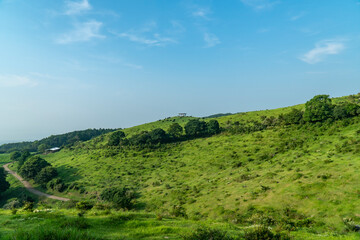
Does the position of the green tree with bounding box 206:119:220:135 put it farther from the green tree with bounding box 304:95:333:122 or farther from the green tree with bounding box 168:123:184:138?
the green tree with bounding box 304:95:333:122

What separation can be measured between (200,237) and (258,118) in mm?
102027

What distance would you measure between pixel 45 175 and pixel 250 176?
80.0 meters

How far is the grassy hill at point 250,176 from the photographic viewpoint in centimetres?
2208

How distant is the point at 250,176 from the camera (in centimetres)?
4194

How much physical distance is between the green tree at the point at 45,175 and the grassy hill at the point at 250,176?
4.25 metres

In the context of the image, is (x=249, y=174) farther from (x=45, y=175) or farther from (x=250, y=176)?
(x=45, y=175)

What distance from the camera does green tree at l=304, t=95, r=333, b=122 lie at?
64.7 meters

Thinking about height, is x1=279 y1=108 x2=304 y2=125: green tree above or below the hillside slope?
above

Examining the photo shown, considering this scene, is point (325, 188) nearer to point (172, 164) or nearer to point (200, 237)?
point (200, 237)

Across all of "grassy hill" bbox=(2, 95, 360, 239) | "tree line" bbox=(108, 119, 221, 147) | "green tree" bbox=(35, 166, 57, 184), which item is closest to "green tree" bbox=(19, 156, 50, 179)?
"green tree" bbox=(35, 166, 57, 184)

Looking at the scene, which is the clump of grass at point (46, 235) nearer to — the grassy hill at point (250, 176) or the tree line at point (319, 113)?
the grassy hill at point (250, 176)

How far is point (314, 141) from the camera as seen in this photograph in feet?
177

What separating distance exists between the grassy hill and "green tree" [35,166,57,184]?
4.25 meters

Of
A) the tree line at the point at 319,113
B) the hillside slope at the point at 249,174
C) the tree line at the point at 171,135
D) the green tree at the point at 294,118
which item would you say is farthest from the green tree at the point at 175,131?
the green tree at the point at 294,118
